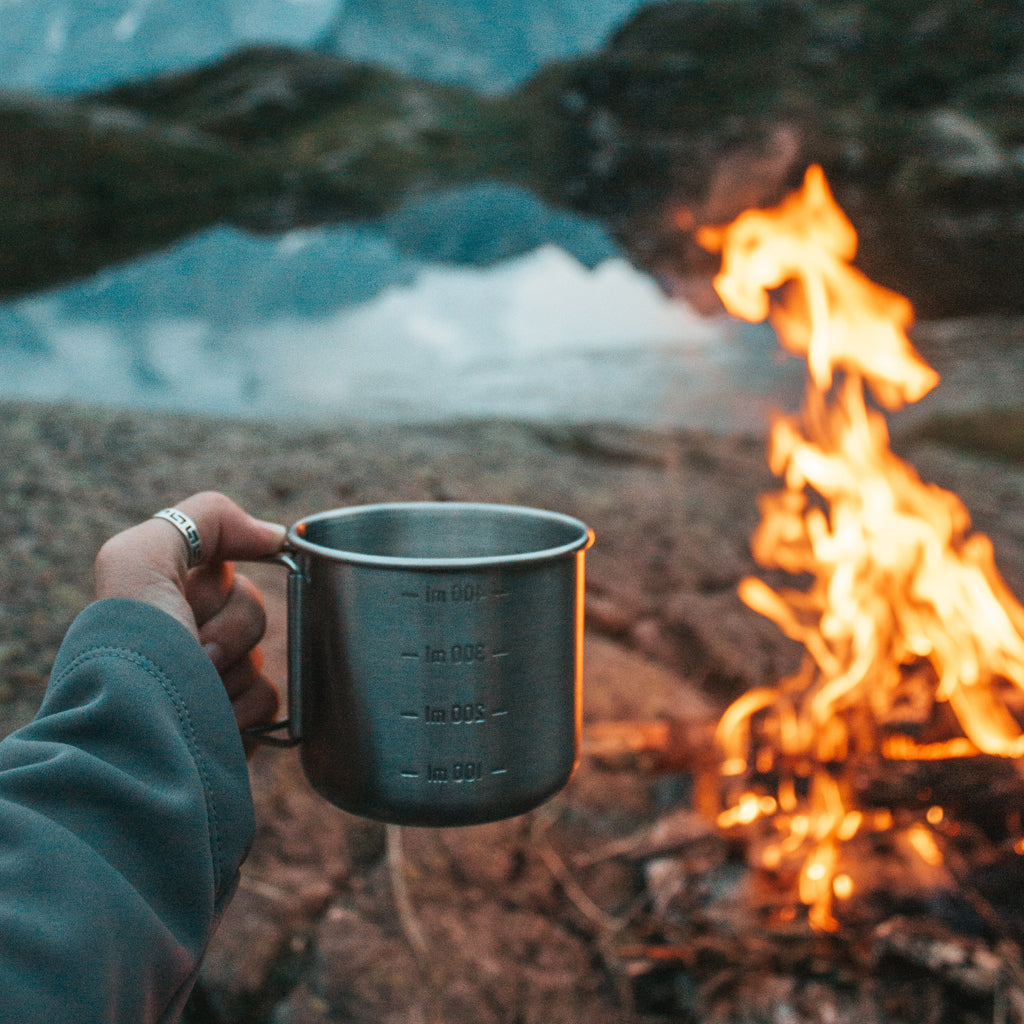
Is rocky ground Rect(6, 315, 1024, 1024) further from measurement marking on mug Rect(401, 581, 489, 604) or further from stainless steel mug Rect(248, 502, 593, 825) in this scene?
measurement marking on mug Rect(401, 581, 489, 604)

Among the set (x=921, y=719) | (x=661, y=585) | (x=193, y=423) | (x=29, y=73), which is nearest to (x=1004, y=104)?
(x=661, y=585)

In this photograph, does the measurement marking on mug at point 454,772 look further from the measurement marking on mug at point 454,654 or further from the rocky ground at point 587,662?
the rocky ground at point 587,662

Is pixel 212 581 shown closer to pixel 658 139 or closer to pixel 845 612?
pixel 845 612

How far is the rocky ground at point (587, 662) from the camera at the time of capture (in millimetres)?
897

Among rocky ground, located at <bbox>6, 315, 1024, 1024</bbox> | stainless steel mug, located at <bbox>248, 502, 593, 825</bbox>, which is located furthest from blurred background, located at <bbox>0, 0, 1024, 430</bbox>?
stainless steel mug, located at <bbox>248, 502, 593, 825</bbox>

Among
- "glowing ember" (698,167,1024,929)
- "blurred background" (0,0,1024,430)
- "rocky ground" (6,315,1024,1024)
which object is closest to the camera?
"rocky ground" (6,315,1024,1024)

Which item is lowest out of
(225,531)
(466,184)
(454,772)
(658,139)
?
(454,772)

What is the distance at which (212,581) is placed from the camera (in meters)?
0.63

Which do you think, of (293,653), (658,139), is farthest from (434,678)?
(658,139)

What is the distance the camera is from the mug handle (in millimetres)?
558

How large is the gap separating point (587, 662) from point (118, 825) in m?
1.05

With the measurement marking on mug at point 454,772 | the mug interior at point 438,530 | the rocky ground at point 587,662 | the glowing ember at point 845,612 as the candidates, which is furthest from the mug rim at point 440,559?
the glowing ember at point 845,612

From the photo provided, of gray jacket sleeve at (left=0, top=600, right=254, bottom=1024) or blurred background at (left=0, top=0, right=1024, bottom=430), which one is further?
blurred background at (left=0, top=0, right=1024, bottom=430)

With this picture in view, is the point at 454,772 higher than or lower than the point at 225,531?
lower
